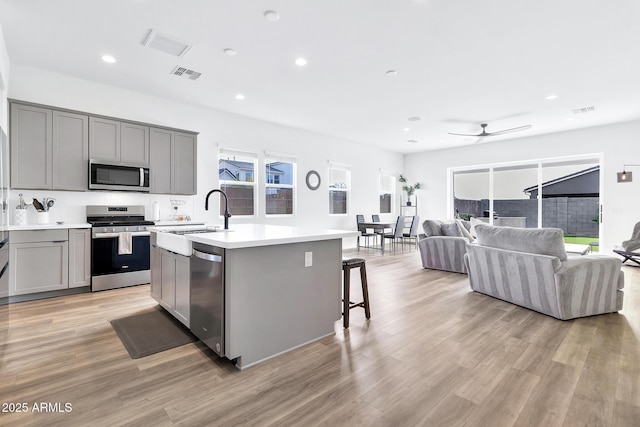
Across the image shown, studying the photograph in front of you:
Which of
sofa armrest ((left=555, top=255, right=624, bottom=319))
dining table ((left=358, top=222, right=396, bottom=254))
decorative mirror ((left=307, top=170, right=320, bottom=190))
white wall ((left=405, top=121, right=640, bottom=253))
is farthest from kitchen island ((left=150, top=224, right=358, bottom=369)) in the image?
white wall ((left=405, top=121, right=640, bottom=253))

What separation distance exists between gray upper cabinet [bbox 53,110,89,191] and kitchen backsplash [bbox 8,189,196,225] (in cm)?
24

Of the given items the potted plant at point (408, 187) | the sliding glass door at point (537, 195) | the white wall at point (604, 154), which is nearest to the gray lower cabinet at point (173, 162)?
the potted plant at point (408, 187)

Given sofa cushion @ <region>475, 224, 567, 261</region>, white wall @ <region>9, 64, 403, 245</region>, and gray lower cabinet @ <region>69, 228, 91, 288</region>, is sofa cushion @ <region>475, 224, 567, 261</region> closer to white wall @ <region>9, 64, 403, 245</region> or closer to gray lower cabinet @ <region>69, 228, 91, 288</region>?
white wall @ <region>9, 64, 403, 245</region>

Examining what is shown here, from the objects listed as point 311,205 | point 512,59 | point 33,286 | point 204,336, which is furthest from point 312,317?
point 311,205

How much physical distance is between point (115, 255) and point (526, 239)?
4998mm

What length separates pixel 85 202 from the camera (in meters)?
4.35

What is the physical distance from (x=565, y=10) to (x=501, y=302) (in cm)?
299

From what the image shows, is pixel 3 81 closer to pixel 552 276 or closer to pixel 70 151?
pixel 70 151

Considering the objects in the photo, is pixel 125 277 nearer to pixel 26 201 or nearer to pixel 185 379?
pixel 26 201

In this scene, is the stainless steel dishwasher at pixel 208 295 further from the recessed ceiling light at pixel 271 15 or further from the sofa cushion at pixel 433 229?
the sofa cushion at pixel 433 229

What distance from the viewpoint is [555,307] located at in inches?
122

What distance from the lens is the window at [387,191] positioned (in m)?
9.41

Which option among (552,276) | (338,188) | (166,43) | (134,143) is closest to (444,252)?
(552,276)

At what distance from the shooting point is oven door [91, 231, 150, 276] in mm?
4000
